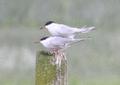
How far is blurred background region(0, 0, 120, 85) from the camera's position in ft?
34.6

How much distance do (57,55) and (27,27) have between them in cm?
909

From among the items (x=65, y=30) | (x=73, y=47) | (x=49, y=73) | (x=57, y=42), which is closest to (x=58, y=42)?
(x=57, y=42)

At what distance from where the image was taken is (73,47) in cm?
1210

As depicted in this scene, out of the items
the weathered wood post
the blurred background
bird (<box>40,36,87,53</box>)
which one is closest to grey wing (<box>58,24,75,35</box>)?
bird (<box>40,36,87,53</box>)

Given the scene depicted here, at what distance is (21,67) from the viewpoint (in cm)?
1088

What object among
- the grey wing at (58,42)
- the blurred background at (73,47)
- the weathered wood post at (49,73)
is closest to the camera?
the weathered wood post at (49,73)

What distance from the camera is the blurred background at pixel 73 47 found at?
34.6 feet

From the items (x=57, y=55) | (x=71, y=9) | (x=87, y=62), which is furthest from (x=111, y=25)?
(x=57, y=55)

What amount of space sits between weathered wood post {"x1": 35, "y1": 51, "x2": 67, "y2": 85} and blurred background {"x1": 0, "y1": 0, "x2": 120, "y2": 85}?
439 cm

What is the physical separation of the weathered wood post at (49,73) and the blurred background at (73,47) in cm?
439

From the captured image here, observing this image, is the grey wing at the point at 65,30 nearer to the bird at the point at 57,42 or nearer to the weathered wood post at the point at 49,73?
the bird at the point at 57,42

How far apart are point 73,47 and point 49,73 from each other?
786cm

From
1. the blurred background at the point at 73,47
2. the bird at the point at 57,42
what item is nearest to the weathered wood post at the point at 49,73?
the bird at the point at 57,42

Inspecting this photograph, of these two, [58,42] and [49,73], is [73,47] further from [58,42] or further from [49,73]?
[49,73]
